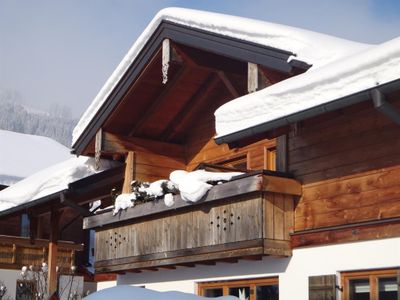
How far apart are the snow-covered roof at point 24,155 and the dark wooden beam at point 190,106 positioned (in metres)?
13.8

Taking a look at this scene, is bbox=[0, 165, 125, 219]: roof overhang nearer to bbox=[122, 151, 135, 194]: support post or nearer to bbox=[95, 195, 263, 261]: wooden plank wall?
bbox=[122, 151, 135, 194]: support post

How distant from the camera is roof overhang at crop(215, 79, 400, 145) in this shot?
273 inches

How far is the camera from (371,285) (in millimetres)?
8195

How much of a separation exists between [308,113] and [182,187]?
2.92 m

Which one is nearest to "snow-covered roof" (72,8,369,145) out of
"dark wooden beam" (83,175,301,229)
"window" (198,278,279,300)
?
"dark wooden beam" (83,175,301,229)

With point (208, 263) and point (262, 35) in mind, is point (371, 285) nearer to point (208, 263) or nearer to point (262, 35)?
point (208, 263)

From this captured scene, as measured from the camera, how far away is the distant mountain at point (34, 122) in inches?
5285

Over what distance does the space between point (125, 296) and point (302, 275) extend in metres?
5.39

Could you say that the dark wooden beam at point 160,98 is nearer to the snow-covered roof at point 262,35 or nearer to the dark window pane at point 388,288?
the snow-covered roof at point 262,35

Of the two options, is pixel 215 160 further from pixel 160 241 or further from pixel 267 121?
pixel 267 121

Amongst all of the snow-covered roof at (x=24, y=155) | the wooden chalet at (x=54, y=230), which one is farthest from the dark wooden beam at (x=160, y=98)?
the snow-covered roof at (x=24, y=155)

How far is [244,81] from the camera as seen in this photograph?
38.2 feet

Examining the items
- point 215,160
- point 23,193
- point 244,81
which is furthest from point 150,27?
point 23,193

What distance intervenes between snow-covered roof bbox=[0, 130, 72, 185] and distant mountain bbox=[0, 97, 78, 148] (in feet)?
320
